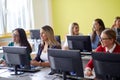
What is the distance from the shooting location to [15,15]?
7070 millimetres

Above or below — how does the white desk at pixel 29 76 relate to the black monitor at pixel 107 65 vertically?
below

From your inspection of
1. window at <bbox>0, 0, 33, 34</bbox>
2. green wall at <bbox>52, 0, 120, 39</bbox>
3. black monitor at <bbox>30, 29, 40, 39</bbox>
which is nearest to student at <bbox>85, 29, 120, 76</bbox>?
black monitor at <bbox>30, 29, 40, 39</bbox>

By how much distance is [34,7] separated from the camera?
7.48 m

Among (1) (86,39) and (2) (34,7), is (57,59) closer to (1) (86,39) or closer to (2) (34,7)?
(1) (86,39)

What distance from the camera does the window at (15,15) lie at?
674cm

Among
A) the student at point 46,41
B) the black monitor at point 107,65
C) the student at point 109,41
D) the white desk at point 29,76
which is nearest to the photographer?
the black monitor at point 107,65

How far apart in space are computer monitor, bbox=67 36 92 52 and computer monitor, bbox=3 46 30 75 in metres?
1.12

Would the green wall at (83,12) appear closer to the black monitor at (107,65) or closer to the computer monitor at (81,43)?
the computer monitor at (81,43)

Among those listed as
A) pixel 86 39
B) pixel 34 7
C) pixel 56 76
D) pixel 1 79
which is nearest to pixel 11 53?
pixel 1 79

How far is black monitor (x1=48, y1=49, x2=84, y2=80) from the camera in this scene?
249cm

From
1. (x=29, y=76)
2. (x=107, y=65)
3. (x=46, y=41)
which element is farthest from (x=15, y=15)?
(x=107, y=65)

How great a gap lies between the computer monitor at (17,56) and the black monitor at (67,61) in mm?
502

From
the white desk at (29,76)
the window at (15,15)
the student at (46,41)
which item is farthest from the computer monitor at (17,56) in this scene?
the window at (15,15)

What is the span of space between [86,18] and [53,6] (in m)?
1.23
